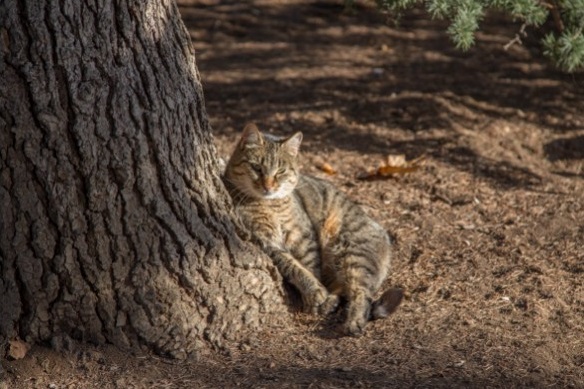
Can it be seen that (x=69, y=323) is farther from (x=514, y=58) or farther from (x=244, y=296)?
(x=514, y=58)

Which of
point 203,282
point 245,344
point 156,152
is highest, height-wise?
point 156,152

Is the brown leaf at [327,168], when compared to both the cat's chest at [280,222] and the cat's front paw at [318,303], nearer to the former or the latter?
the cat's chest at [280,222]

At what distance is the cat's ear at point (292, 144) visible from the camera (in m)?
5.36

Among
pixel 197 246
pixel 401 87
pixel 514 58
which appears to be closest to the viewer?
pixel 197 246

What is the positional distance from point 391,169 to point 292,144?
5.33ft

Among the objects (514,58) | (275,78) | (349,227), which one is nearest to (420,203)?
(349,227)

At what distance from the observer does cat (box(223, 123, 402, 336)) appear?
15.8ft

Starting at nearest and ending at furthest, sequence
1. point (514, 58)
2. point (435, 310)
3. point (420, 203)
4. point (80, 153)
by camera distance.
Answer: point (80, 153) < point (435, 310) < point (420, 203) < point (514, 58)

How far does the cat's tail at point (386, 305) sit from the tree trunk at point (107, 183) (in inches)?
36.4

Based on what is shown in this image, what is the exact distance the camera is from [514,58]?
980 cm

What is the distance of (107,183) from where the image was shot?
380cm

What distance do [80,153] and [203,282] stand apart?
93 centimetres

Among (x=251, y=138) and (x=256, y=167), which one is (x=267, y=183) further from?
(x=251, y=138)

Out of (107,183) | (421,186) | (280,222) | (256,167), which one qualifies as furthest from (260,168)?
(421,186)
